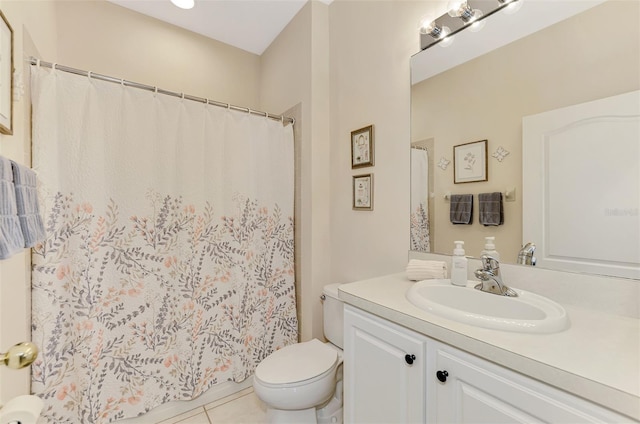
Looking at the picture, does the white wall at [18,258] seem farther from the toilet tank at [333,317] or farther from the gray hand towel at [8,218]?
the toilet tank at [333,317]

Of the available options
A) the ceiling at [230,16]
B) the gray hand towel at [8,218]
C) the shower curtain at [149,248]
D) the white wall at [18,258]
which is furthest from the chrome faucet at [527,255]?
the ceiling at [230,16]

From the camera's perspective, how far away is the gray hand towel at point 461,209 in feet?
4.09

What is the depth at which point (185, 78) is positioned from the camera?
2.32m

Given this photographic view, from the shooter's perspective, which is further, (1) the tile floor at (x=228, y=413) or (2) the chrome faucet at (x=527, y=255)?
(1) the tile floor at (x=228, y=413)

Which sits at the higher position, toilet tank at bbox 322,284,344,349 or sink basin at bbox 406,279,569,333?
sink basin at bbox 406,279,569,333

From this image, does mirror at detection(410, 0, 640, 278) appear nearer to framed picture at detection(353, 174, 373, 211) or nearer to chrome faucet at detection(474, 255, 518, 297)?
chrome faucet at detection(474, 255, 518, 297)

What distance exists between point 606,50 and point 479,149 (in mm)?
460

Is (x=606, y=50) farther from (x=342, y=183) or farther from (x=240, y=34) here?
(x=240, y=34)

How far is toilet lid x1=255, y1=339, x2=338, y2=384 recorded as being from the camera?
4.42ft

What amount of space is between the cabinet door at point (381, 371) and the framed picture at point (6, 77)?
141 centimetres

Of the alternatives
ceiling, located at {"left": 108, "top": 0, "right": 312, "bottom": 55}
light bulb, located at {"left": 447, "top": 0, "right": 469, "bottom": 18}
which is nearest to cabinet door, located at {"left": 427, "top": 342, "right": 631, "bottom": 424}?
light bulb, located at {"left": 447, "top": 0, "right": 469, "bottom": 18}

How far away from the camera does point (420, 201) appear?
1425 millimetres

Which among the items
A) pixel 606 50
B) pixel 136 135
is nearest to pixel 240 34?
pixel 136 135

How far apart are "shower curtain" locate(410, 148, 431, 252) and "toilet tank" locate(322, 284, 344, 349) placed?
23.3 inches
